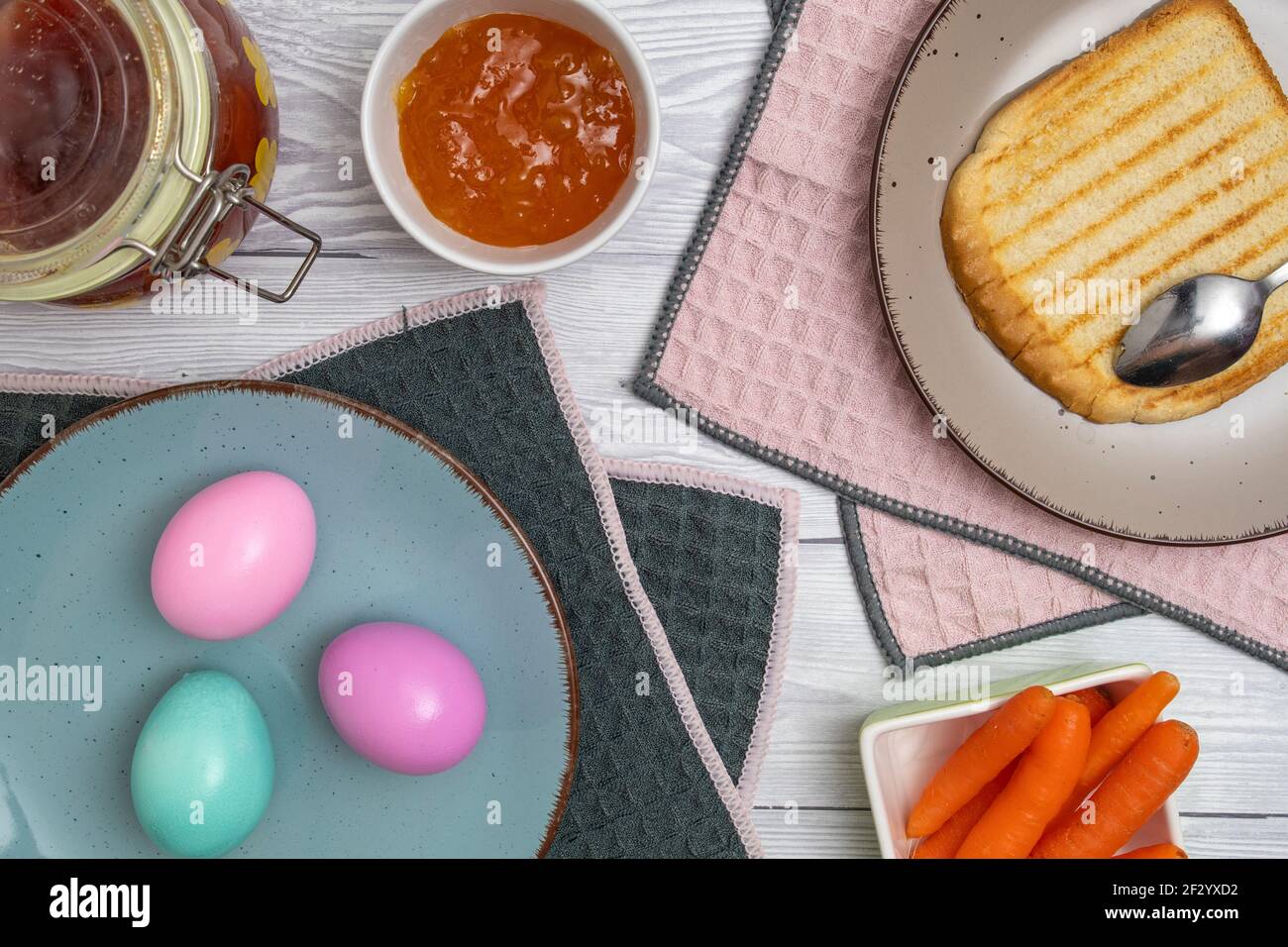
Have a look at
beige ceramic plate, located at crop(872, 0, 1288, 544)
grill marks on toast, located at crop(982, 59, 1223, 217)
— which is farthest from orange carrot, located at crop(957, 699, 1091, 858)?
grill marks on toast, located at crop(982, 59, 1223, 217)

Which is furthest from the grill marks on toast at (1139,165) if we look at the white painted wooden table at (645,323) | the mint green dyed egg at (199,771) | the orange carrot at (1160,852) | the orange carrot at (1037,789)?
the mint green dyed egg at (199,771)

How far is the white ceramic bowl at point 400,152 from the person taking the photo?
636 mm

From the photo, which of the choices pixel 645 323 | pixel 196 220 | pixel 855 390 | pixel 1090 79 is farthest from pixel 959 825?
pixel 196 220

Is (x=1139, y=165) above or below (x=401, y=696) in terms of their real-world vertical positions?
above

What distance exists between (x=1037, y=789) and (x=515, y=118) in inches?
24.0

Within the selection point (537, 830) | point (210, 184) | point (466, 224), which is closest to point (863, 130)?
point (466, 224)

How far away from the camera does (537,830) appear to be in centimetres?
71

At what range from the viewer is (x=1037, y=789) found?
724 mm

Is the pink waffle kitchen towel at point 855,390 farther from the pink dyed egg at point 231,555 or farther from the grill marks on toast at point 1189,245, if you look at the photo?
the pink dyed egg at point 231,555

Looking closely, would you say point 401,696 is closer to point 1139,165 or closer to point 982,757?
point 982,757

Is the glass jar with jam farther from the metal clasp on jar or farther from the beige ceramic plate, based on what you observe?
the beige ceramic plate

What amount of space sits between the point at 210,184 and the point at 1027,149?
1.81 feet

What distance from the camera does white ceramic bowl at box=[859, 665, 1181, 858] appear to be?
739mm

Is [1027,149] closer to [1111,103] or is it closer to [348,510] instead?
[1111,103]
